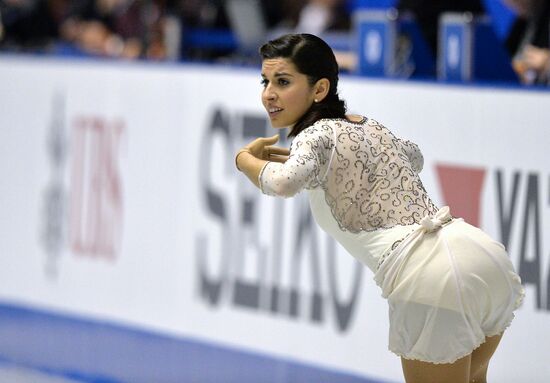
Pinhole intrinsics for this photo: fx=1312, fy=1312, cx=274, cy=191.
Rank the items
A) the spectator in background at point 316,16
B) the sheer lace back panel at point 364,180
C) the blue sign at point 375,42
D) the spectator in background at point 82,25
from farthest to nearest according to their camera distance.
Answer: the spectator in background at point 82,25
the spectator in background at point 316,16
the blue sign at point 375,42
the sheer lace back panel at point 364,180

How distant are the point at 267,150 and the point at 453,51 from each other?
101 inches

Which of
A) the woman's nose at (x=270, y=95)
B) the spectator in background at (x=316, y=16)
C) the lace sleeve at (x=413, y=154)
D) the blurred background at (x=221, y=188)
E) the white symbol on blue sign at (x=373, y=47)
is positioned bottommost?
the blurred background at (x=221, y=188)

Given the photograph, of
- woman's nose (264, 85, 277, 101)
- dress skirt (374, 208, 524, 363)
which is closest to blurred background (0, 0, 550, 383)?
dress skirt (374, 208, 524, 363)

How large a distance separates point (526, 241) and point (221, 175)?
241cm

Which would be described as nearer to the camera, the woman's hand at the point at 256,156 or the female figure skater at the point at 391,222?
the female figure skater at the point at 391,222

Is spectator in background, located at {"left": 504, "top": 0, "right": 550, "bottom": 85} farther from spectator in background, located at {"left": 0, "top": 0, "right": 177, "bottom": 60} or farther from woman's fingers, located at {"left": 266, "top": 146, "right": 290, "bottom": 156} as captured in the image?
spectator in background, located at {"left": 0, "top": 0, "right": 177, "bottom": 60}

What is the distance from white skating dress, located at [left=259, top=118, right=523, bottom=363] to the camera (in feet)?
14.3

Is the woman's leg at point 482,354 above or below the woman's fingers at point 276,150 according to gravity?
below

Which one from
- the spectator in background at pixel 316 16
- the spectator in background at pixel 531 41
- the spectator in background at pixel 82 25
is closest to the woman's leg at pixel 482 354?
the spectator in background at pixel 531 41

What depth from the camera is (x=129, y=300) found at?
28.5 feet

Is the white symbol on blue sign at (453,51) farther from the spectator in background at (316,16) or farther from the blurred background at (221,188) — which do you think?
the spectator in background at (316,16)

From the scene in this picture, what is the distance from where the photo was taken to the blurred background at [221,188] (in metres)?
6.57

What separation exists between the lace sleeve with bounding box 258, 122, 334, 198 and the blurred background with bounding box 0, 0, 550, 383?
2.09 meters

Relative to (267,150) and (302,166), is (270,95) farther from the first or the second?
(302,166)
